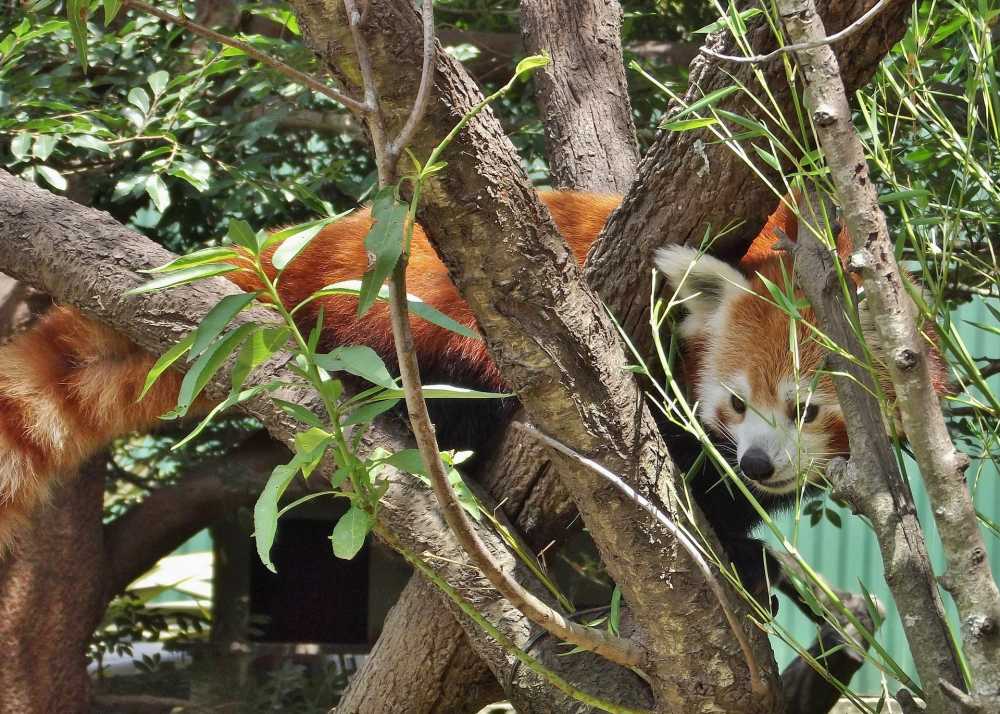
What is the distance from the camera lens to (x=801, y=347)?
2.10 m

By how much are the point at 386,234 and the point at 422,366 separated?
1391 millimetres

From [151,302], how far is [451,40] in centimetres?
146

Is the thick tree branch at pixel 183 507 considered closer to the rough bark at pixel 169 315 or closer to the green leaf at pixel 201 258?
the rough bark at pixel 169 315

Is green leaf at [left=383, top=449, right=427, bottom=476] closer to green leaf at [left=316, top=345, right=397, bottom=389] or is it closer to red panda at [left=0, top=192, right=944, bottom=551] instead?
green leaf at [left=316, top=345, right=397, bottom=389]

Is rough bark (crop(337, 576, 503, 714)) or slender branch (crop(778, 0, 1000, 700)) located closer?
slender branch (crop(778, 0, 1000, 700))

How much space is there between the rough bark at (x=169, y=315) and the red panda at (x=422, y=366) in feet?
0.67

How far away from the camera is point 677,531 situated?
130 centimetres

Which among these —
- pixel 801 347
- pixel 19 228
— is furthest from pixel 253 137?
pixel 801 347

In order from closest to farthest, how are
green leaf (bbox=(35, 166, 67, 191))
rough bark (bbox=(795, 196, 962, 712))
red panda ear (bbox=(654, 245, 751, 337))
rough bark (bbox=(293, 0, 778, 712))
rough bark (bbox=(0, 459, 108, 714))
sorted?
1. rough bark (bbox=(293, 0, 778, 712))
2. rough bark (bbox=(795, 196, 962, 712))
3. red panda ear (bbox=(654, 245, 751, 337))
4. green leaf (bbox=(35, 166, 67, 191))
5. rough bark (bbox=(0, 459, 108, 714))

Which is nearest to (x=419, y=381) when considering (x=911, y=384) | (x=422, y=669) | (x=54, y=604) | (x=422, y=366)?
(x=911, y=384)

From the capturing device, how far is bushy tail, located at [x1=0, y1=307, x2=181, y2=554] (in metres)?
2.07

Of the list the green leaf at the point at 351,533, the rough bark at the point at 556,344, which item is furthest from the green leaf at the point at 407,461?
the rough bark at the point at 556,344

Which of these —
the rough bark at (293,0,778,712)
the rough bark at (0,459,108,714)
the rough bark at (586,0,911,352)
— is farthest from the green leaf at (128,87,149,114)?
the rough bark at (293,0,778,712)

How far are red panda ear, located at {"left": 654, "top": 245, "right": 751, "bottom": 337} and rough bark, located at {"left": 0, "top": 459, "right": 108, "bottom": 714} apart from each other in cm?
184
